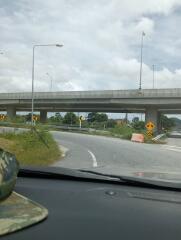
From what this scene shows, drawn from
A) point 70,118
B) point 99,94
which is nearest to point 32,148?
point 99,94

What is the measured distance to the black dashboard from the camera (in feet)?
6.69

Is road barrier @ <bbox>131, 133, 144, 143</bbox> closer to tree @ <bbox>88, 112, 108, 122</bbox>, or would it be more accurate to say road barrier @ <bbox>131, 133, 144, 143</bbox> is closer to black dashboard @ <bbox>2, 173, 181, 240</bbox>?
black dashboard @ <bbox>2, 173, 181, 240</bbox>

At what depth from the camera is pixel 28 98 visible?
8894 cm

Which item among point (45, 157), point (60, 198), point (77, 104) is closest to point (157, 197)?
point (60, 198)

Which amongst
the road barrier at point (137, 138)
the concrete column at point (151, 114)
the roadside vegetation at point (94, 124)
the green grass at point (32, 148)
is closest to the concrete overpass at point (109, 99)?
the concrete column at point (151, 114)

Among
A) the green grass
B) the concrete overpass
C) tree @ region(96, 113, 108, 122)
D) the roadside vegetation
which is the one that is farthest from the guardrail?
tree @ region(96, 113, 108, 122)

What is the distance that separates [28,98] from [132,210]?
287 feet

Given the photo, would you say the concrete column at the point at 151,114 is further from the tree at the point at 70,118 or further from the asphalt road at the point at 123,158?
the tree at the point at 70,118

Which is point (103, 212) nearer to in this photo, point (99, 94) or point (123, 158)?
point (123, 158)

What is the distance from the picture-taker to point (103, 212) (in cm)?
228

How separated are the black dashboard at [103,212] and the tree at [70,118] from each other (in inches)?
4760

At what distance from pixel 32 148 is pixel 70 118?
98.9 m

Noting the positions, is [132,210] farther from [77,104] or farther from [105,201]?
[77,104]

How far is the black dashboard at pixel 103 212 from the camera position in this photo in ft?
6.69
